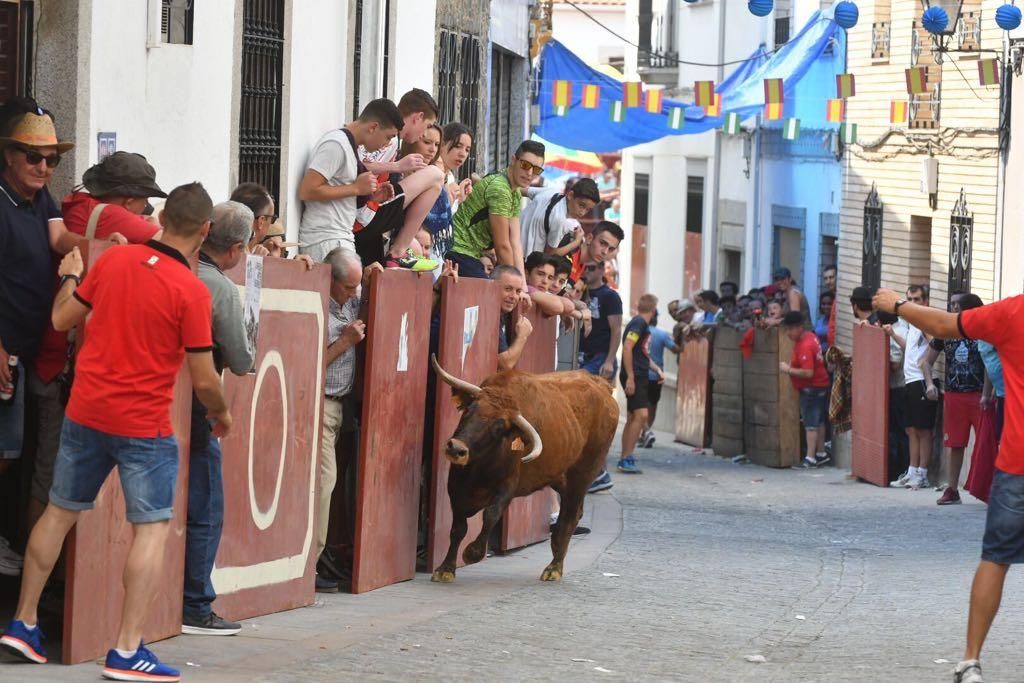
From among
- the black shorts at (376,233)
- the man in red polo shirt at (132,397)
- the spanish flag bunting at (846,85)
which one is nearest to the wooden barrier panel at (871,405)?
the spanish flag bunting at (846,85)

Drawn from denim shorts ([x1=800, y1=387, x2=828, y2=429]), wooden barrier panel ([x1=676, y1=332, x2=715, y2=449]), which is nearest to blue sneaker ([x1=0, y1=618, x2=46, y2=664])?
denim shorts ([x1=800, y1=387, x2=828, y2=429])

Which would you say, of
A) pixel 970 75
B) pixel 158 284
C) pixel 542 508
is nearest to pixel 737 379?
pixel 970 75

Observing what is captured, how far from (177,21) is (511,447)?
10.3 feet

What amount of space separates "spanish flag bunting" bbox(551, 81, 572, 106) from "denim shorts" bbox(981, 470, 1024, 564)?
19.8 m

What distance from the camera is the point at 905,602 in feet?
41.2

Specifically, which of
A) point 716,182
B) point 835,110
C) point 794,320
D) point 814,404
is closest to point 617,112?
point 835,110

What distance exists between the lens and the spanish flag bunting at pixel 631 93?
94.1 ft

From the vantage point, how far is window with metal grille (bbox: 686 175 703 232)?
126 feet

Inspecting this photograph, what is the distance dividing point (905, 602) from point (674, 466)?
12.3 metres

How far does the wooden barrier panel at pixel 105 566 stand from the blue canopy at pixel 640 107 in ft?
64.0

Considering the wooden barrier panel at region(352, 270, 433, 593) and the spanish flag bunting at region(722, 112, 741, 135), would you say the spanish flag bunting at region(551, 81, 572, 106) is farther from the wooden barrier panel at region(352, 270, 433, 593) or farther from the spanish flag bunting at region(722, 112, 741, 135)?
the wooden barrier panel at region(352, 270, 433, 593)

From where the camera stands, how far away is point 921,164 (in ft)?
86.4

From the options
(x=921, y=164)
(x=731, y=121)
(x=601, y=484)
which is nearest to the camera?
(x=601, y=484)

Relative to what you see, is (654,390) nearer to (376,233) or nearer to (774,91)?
(774,91)
